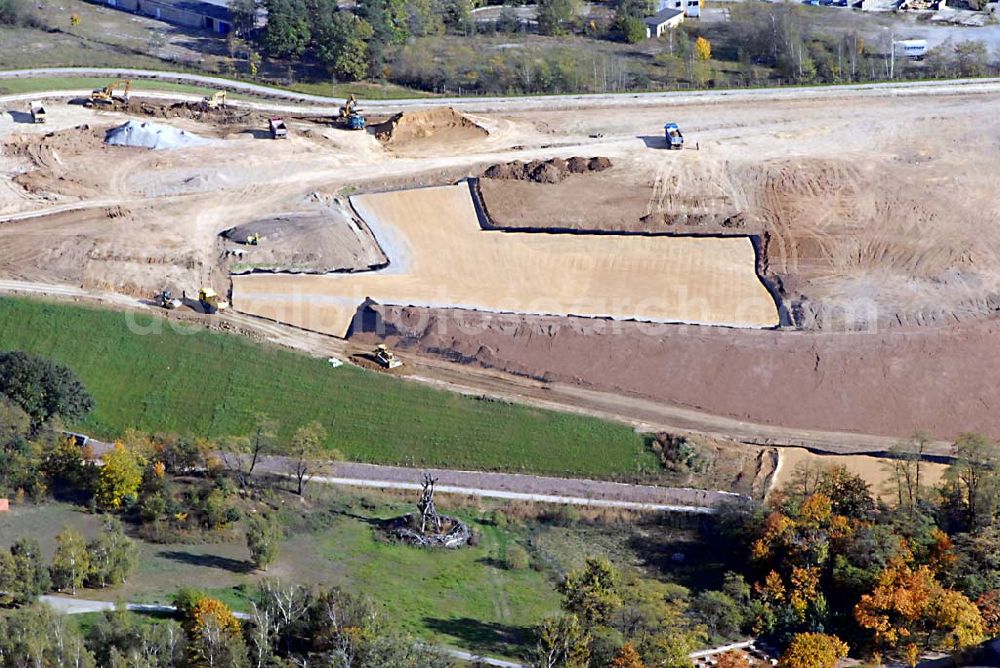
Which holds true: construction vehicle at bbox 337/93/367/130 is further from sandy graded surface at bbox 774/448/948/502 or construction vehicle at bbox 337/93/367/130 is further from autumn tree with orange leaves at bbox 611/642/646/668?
autumn tree with orange leaves at bbox 611/642/646/668

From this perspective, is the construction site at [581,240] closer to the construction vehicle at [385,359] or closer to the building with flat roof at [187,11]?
the construction vehicle at [385,359]

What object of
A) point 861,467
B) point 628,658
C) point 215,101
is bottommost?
point 628,658

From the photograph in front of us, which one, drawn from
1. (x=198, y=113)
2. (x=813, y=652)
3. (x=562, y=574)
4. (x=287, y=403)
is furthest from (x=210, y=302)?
(x=813, y=652)

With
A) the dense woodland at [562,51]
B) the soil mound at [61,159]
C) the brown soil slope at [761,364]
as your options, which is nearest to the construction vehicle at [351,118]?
the dense woodland at [562,51]

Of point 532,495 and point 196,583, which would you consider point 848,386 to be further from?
point 196,583

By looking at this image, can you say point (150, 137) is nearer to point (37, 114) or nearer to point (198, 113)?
point (198, 113)

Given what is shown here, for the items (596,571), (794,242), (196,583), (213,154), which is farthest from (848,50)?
(196,583)

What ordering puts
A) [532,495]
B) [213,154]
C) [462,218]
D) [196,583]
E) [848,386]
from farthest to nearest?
[213,154], [462,218], [848,386], [532,495], [196,583]
